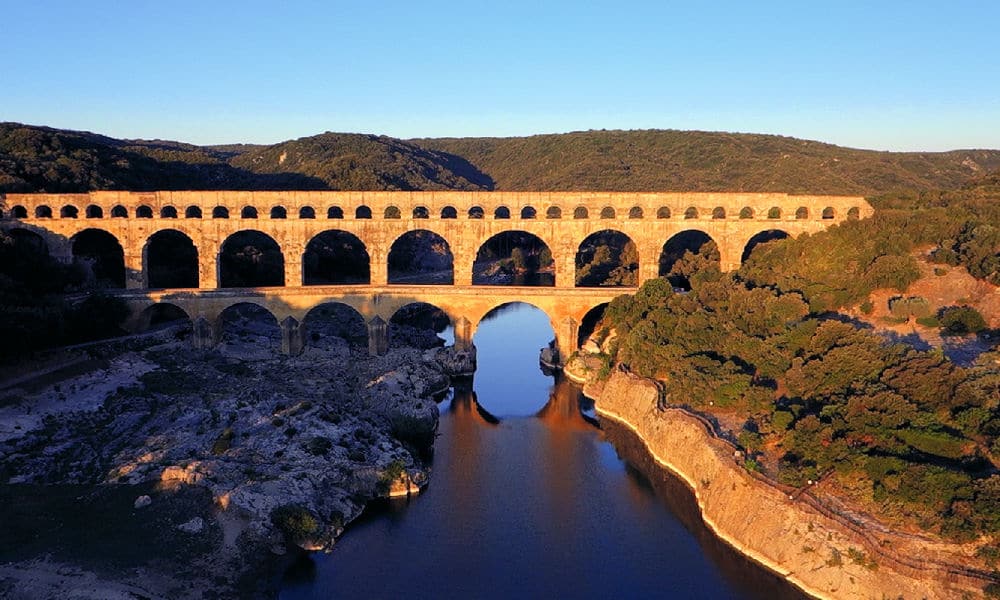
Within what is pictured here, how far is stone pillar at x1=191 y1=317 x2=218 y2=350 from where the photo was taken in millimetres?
42844

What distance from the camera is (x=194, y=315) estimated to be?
42938mm

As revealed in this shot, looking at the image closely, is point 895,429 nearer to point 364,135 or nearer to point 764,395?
point 764,395

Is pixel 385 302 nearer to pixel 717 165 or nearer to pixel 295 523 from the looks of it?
pixel 295 523

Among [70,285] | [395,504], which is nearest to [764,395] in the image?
[395,504]

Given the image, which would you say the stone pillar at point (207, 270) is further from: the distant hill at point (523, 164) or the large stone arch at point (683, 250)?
the large stone arch at point (683, 250)

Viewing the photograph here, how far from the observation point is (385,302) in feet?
145

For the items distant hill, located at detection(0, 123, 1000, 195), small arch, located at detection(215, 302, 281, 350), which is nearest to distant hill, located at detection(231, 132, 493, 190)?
distant hill, located at detection(0, 123, 1000, 195)

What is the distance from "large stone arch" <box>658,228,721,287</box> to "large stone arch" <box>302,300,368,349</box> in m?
21.1

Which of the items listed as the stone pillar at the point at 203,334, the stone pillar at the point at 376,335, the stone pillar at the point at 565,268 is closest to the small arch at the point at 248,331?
the stone pillar at the point at 203,334

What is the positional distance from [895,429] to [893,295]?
14.9m

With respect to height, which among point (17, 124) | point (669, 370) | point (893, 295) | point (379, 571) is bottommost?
point (379, 571)

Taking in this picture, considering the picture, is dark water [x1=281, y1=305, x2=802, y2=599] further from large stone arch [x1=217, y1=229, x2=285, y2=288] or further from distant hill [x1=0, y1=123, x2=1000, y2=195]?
distant hill [x1=0, y1=123, x2=1000, y2=195]

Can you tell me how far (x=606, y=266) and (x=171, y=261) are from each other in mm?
34061

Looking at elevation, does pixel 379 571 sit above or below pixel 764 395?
below
